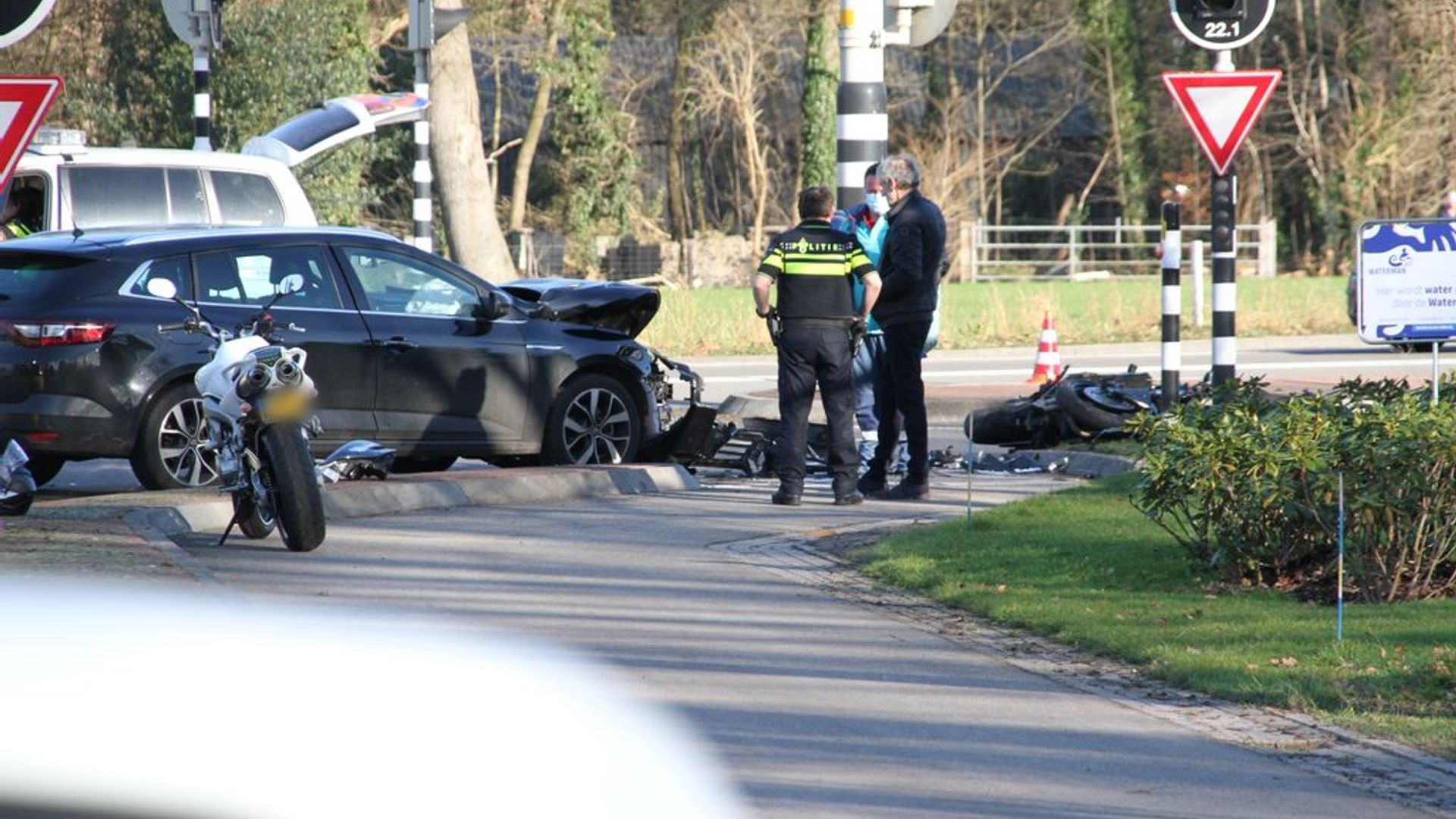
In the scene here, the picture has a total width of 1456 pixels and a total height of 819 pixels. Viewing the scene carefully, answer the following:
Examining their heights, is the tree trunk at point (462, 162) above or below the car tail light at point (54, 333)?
above

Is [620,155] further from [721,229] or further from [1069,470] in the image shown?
[1069,470]

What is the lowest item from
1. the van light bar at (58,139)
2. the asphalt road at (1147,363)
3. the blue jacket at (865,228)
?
the asphalt road at (1147,363)

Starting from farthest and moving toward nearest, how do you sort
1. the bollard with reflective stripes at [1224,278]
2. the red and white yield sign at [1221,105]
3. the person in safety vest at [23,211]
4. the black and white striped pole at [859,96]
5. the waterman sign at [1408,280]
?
the person in safety vest at [23,211], the black and white striped pole at [859,96], the bollard with reflective stripes at [1224,278], the red and white yield sign at [1221,105], the waterman sign at [1408,280]

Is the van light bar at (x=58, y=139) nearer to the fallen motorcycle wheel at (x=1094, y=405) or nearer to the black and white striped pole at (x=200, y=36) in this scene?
the black and white striped pole at (x=200, y=36)

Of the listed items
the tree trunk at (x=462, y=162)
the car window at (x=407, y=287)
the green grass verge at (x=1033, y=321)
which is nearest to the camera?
the car window at (x=407, y=287)

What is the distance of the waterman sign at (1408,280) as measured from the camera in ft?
29.4

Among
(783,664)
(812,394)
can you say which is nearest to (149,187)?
(812,394)

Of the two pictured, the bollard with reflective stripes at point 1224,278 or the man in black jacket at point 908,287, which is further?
the man in black jacket at point 908,287

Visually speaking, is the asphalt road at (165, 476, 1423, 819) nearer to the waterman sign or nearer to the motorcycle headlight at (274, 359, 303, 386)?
the motorcycle headlight at (274, 359, 303, 386)

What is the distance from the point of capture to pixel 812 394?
1259 centimetres

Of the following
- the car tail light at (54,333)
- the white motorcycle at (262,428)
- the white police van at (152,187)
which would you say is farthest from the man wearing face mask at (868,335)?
the car tail light at (54,333)

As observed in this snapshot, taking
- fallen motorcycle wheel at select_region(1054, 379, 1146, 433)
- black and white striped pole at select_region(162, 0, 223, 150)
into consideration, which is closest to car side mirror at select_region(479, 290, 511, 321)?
fallen motorcycle wheel at select_region(1054, 379, 1146, 433)

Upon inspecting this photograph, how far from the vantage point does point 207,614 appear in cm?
252

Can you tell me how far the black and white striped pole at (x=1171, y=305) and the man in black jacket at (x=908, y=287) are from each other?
196cm
